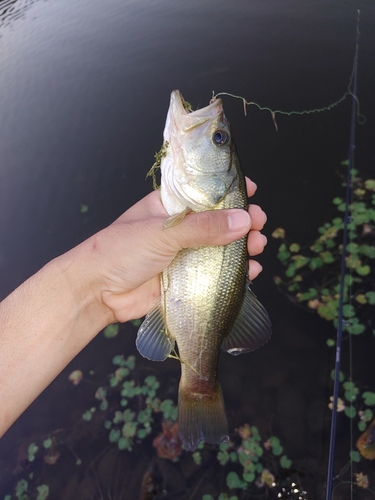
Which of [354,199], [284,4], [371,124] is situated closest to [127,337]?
[354,199]

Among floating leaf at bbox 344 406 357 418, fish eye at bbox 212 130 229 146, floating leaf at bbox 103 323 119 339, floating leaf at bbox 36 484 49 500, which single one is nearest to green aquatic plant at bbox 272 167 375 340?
floating leaf at bbox 344 406 357 418

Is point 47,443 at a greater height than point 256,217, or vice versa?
point 256,217

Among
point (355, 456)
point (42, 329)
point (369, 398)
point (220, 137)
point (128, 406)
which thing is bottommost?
point (355, 456)

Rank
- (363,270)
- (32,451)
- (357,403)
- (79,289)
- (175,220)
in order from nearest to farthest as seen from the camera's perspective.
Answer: (175,220), (79,289), (357,403), (32,451), (363,270)

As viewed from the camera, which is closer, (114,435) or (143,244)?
(143,244)

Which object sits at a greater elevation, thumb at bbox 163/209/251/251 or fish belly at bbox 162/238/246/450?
thumb at bbox 163/209/251/251

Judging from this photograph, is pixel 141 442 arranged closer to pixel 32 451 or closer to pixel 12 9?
pixel 32 451

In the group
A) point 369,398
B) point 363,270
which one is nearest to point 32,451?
point 369,398

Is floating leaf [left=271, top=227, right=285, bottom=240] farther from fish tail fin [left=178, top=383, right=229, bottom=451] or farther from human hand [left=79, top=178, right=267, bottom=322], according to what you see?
fish tail fin [left=178, top=383, right=229, bottom=451]
